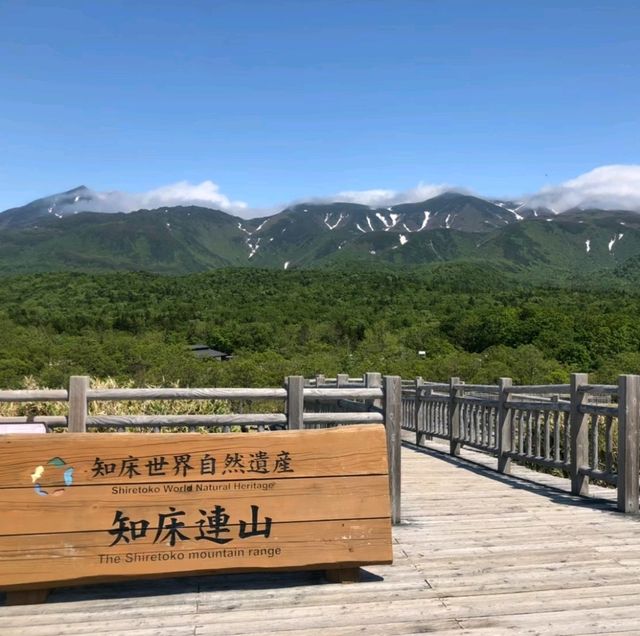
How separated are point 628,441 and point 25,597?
529cm

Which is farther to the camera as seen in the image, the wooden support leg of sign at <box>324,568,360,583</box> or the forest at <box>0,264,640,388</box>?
the forest at <box>0,264,640,388</box>

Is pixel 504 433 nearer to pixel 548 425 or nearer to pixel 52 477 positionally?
pixel 548 425

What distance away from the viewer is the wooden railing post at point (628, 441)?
248 inches

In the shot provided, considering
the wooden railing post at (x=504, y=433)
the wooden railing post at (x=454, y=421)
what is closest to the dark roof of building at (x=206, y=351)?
the wooden railing post at (x=454, y=421)

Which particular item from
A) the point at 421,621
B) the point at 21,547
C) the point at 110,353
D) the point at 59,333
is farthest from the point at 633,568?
the point at 59,333

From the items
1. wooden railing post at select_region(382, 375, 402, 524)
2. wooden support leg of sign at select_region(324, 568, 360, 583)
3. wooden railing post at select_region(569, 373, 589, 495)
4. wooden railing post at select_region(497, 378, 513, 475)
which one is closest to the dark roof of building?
wooden railing post at select_region(497, 378, 513, 475)

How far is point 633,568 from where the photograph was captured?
4.59 meters

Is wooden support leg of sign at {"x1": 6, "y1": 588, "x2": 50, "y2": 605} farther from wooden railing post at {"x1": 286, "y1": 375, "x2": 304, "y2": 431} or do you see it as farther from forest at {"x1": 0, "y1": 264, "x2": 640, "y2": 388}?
forest at {"x1": 0, "y1": 264, "x2": 640, "y2": 388}

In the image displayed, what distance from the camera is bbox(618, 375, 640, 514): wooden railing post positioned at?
6.30 meters

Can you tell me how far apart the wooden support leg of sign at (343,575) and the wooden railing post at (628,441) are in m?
3.36

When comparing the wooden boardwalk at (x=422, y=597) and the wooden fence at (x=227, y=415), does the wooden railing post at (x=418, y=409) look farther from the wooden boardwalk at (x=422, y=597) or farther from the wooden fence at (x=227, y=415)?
the wooden fence at (x=227, y=415)

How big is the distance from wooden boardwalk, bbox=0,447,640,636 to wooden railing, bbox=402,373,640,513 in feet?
3.47

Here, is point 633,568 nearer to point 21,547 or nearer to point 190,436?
point 190,436

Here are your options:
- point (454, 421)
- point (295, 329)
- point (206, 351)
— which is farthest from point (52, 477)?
point (295, 329)
